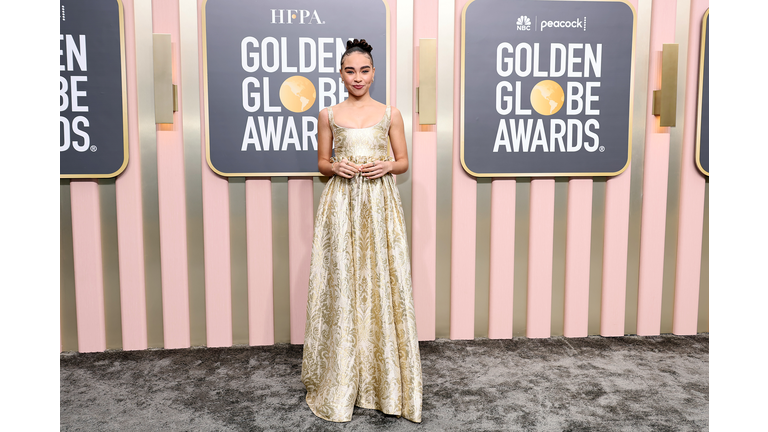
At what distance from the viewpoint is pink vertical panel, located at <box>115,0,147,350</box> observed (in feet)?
9.02

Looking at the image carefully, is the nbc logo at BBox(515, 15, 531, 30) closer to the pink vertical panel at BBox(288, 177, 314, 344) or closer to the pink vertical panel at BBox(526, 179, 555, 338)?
the pink vertical panel at BBox(526, 179, 555, 338)

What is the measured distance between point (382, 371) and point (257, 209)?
126 cm

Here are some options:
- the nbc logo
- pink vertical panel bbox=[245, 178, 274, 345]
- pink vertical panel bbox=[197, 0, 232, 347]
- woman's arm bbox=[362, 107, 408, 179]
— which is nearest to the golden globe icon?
the nbc logo

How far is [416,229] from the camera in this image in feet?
9.71

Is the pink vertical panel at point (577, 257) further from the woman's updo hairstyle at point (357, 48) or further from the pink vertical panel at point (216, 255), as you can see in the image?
the pink vertical panel at point (216, 255)

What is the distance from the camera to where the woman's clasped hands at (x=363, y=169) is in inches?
85.6

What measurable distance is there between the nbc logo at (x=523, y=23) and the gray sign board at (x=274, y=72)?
2.55 ft

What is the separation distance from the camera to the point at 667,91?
2930mm

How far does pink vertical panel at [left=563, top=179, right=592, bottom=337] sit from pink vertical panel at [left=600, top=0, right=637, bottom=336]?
0.12 metres

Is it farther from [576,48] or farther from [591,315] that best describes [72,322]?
[576,48]

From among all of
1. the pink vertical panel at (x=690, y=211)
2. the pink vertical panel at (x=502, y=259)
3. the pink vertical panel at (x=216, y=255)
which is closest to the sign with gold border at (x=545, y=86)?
the pink vertical panel at (x=502, y=259)

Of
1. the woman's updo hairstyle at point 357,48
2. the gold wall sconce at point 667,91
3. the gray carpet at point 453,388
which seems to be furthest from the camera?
the gold wall sconce at point 667,91

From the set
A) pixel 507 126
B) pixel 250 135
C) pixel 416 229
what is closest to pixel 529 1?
pixel 507 126

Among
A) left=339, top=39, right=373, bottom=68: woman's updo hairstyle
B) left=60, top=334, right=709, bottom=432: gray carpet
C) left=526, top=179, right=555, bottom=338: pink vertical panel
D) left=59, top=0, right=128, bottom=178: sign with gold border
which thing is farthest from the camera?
left=526, top=179, right=555, bottom=338: pink vertical panel
